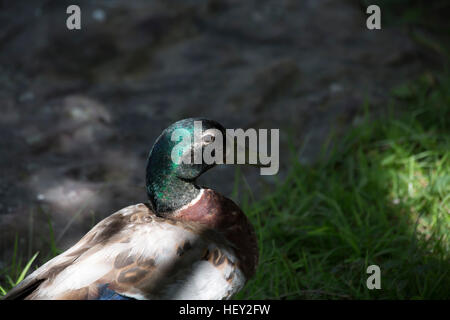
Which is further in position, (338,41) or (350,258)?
(338,41)

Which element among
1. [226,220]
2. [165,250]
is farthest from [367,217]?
[165,250]

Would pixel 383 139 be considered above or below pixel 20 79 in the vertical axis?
below

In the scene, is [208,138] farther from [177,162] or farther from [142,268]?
[142,268]

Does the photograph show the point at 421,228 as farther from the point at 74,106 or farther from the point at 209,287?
the point at 74,106

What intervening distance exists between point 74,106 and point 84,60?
639 millimetres

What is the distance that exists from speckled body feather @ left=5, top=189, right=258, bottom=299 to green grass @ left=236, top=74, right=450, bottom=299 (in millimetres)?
468

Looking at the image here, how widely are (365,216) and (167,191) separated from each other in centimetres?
121

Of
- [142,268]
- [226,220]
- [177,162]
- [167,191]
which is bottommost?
[142,268]

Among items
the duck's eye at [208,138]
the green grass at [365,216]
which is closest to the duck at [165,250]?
the duck's eye at [208,138]

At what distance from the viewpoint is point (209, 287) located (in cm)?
205

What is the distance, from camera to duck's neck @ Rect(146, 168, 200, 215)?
7.52 feet

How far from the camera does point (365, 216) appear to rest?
9.75ft

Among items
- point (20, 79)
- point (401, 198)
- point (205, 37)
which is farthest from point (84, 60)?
point (401, 198)
